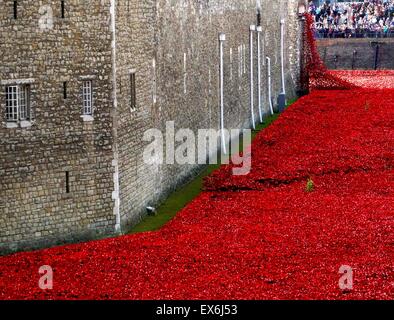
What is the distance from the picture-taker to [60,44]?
79.0 ft

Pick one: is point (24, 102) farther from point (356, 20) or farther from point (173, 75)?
point (356, 20)

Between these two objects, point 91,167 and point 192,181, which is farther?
point 192,181

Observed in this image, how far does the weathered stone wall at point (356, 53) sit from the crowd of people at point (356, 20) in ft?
11.7

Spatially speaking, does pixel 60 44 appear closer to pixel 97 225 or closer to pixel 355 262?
pixel 97 225

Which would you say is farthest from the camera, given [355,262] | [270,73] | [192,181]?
[270,73]

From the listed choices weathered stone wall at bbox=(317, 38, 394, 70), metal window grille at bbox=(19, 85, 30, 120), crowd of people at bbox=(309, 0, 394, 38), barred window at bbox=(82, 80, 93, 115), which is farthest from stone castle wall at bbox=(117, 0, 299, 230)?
crowd of people at bbox=(309, 0, 394, 38)

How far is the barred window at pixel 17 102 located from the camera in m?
23.4

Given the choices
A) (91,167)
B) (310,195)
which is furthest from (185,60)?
(91,167)

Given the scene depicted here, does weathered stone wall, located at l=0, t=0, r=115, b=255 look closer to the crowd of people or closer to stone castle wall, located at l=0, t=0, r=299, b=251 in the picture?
stone castle wall, located at l=0, t=0, r=299, b=251

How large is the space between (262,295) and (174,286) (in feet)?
4.86

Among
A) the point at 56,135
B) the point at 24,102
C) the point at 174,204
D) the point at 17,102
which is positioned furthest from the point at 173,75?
the point at 17,102

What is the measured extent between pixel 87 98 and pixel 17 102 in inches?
73.1

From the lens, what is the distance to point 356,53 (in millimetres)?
76188

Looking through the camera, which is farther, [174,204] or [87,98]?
[174,204]
